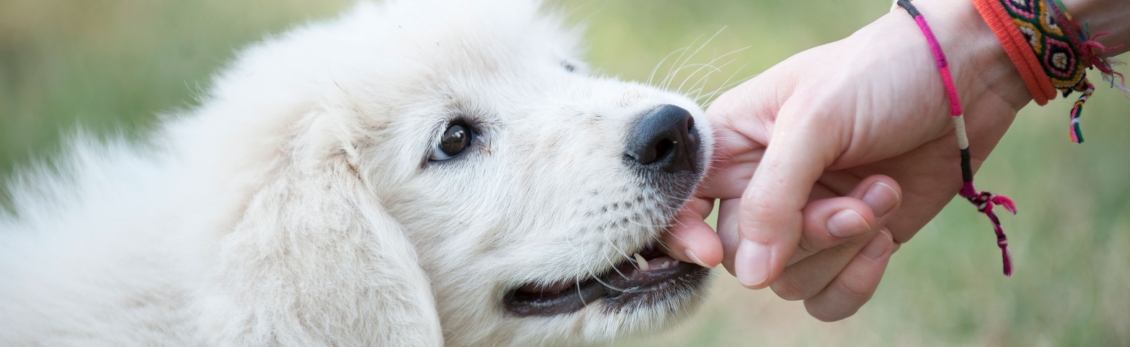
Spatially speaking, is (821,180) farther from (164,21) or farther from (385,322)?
(164,21)

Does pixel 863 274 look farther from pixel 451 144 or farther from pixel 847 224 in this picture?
pixel 451 144

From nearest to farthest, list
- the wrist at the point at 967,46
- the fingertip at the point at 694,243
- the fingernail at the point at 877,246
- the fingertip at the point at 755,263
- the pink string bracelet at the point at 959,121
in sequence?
1. the fingertip at the point at 755,263
2. the fingertip at the point at 694,243
3. the pink string bracelet at the point at 959,121
4. the wrist at the point at 967,46
5. the fingernail at the point at 877,246

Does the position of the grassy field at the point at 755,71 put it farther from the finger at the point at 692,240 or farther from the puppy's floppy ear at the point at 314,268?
the puppy's floppy ear at the point at 314,268

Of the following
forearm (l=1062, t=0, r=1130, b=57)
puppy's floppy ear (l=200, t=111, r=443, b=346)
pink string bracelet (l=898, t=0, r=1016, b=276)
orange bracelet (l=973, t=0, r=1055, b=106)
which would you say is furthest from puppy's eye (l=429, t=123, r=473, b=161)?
forearm (l=1062, t=0, r=1130, b=57)

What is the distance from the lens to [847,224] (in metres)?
2.14

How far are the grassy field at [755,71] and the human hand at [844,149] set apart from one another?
0.49 m

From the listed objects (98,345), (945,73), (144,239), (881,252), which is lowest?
(881,252)

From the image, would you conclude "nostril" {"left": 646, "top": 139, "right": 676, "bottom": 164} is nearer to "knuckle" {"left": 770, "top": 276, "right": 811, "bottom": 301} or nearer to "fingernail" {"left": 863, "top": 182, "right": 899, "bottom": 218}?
"fingernail" {"left": 863, "top": 182, "right": 899, "bottom": 218}

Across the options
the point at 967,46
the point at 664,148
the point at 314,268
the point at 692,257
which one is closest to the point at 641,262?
the point at 692,257

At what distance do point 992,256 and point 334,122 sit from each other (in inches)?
139

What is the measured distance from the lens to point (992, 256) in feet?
13.9

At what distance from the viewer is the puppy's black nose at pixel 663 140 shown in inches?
88.4

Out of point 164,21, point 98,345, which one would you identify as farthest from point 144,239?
point 164,21

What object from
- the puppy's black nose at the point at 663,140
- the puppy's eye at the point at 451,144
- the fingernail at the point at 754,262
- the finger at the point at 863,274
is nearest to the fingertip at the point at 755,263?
the fingernail at the point at 754,262
